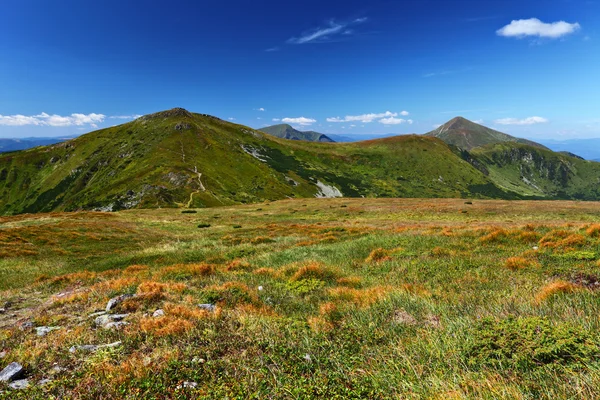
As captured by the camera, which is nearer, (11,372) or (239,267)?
(11,372)

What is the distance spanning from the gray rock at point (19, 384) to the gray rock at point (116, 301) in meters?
3.85

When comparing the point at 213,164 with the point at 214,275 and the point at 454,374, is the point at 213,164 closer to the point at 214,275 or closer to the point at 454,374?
the point at 214,275

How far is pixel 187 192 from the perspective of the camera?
122m

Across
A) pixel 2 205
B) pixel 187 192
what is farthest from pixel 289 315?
pixel 2 205

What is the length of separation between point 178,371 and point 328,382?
2.64m

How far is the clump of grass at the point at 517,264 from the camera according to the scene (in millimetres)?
10570

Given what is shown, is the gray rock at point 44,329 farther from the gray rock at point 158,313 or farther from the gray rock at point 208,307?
the gray rock at point 208,307

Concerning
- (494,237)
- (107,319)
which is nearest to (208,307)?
(107,319)

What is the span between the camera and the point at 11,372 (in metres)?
5.27

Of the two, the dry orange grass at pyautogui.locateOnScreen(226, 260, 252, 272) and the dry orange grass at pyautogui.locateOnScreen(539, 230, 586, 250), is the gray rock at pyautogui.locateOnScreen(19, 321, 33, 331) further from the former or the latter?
the dry orange grass at pyautogui.locateOnScreen(539, 230, 586, 250)

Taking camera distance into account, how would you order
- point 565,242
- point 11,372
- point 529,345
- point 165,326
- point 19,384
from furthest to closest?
point 565,242 < point 165,326 < point 11,372 < point 19,384 < point 529,345

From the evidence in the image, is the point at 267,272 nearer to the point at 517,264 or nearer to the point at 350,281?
the point at 350,281

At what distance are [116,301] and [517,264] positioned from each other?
45.4 ft

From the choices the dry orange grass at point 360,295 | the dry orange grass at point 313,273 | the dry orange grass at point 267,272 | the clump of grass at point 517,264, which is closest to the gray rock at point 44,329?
the dry orange grass at point 267,272
